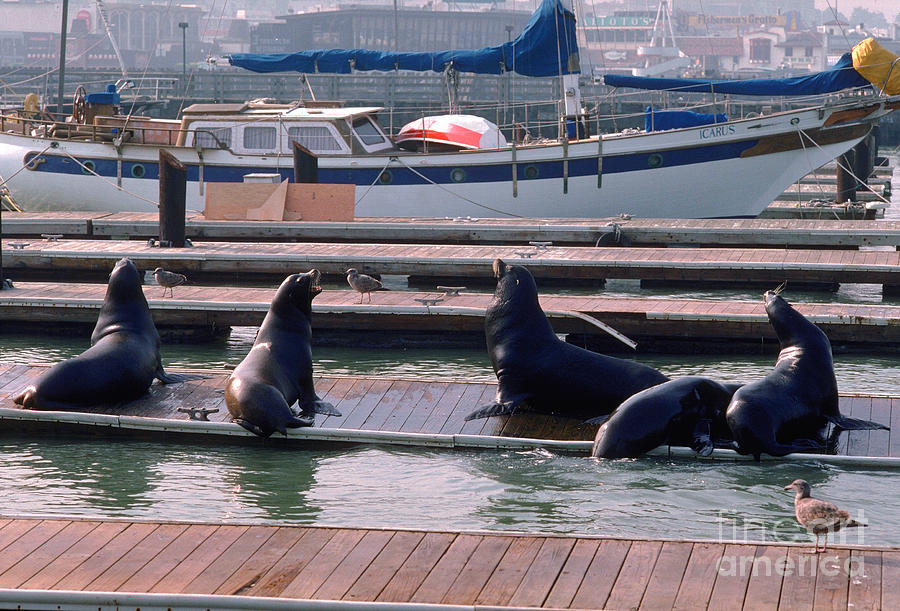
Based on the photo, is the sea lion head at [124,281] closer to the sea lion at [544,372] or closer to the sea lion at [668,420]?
the sea lion at [544,372]

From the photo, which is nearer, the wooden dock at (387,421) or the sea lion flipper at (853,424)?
the wooden dock at (387,421)

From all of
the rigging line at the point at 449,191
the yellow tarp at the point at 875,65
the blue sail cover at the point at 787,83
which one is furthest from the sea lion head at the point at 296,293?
the yellow tarp at the point at 875,65

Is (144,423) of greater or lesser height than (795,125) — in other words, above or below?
below

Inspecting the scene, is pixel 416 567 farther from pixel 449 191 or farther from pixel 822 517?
Result: pixel 449 191

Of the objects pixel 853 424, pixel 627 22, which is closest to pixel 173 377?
pixel 853 424

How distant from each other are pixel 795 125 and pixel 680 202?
224 cm

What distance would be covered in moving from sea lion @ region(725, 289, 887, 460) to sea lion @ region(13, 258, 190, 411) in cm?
430

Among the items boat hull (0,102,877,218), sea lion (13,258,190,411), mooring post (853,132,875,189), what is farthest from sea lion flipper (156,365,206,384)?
mooring post (853,132,875,189)

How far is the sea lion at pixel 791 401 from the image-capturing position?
777 cm

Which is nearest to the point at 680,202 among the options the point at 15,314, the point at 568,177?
the point at 568,177

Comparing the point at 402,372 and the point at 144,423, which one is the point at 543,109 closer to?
the point at 402,372

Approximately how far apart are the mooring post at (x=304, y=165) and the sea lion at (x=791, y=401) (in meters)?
11.3

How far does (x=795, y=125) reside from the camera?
66.3 ft

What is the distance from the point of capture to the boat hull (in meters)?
20.2
